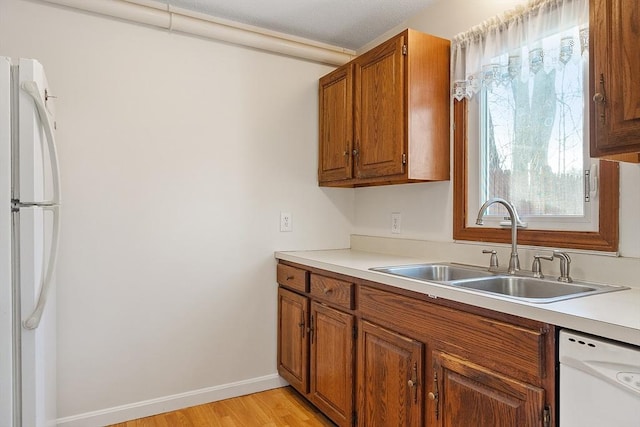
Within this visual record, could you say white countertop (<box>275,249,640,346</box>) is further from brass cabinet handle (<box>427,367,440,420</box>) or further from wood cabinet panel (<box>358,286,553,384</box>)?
brass cabinet handle (<box>427,367,440,420</box>)

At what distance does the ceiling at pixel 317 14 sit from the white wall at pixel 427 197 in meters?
0.11

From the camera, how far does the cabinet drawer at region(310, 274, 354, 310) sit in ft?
6.37

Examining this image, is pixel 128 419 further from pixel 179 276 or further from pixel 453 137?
pixel 453 137

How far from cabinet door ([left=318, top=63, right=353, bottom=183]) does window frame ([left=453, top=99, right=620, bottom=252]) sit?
633mm

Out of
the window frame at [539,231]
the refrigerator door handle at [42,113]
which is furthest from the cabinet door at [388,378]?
the refrigerator door handle at [42,113]

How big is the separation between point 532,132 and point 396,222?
0.97 metres

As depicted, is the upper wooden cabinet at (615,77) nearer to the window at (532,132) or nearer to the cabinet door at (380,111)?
the window at (532,132)

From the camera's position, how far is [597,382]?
3.25ft

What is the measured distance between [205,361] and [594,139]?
2264mm

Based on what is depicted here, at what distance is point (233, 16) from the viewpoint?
249 centimetres

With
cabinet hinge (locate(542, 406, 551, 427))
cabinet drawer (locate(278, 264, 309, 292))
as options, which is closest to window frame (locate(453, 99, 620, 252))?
cabinet hinge (locate(542, 406, 551, 427))

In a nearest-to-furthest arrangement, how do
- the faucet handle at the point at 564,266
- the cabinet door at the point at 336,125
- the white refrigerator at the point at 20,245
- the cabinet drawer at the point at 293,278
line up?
1. the white refrigerator at the point at 20,245
2. the faucet handle at the point at 564,266
3. the cabinet drawer at the point at 293,278
4. the cabinet door at the point at 336,125

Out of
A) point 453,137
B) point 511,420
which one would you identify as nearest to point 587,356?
point 511,420

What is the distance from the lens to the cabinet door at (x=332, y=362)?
1947mm
